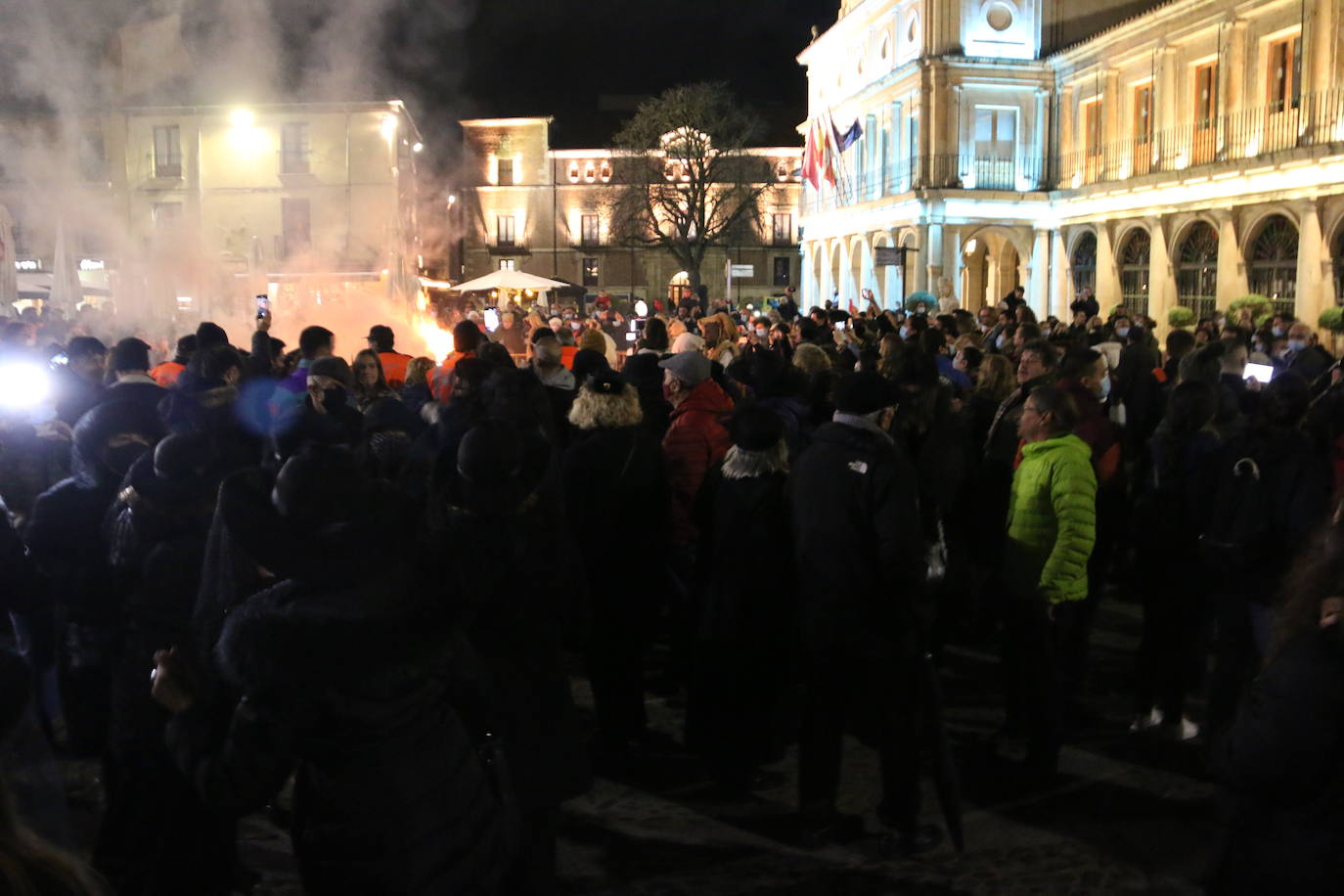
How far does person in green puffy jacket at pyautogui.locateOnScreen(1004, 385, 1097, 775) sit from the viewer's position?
5.07 meters

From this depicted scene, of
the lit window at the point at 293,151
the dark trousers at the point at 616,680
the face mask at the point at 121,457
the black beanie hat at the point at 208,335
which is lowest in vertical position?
the dark trousers at the point at 616,680

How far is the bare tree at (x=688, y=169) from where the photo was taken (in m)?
49.6

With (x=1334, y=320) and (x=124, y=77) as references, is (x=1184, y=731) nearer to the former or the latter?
(x=1334, y=320)

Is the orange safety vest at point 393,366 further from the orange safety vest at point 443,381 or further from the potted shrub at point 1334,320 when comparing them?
the potted shrub at point 1334,320

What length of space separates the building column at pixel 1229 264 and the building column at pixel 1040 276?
Result: 7.45m

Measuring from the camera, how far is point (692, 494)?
20.6 feet

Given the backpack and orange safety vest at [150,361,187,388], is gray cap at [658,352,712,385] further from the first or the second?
orange safety vest at [150,361,187,388]

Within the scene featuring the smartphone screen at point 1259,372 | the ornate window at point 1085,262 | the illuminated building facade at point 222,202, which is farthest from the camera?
the ornate window at point 1085,262

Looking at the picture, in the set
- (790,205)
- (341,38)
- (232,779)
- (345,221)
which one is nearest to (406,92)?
(345,221)

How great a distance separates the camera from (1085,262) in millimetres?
29641

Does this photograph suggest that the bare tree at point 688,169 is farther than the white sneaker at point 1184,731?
Yes

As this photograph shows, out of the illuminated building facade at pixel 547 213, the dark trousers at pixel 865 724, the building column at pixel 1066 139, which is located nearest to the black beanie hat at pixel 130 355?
the dark trousers at pixel 865 724

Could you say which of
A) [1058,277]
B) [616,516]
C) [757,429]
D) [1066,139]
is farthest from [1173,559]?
[1066,139]

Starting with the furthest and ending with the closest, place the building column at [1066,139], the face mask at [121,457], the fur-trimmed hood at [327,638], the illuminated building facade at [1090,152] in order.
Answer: the building column at [1066,139], the illuminated building facade at [1090,152], the face mask at [121,457], the fur-trimmed hood at [327,638]
